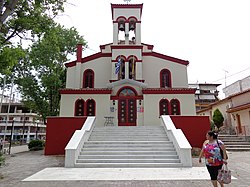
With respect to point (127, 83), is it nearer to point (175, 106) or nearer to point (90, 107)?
point (90, 107)

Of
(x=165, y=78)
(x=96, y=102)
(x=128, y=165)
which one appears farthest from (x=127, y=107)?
(x=128, y=165)

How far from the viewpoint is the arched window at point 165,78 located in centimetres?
1834

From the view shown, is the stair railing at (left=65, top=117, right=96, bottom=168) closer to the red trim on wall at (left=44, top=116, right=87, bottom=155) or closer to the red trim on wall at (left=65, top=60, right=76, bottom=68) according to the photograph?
the red trim on wall at (left=44, top=116, right=87, bottom=155)

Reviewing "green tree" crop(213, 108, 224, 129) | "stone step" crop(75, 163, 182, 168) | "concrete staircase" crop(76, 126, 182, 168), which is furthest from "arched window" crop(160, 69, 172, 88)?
"stone step" crop(75, 163, 182, 168)

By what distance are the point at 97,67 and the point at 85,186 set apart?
14.2 m

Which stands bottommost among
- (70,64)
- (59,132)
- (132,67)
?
(59,132)

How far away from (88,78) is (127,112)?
17.4ft

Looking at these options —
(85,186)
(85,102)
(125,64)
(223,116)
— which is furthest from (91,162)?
(223,116)

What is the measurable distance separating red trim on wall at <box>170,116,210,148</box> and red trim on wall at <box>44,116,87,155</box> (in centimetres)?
661

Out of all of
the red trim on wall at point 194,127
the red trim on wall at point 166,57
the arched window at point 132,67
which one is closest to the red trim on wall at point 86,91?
the arched window at point 132,67

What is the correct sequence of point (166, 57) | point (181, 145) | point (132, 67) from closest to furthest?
point (181, 145)
point (132, 67)
point (166, 57)

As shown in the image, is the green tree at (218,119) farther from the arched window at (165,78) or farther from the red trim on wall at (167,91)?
the arched window at (165,78)

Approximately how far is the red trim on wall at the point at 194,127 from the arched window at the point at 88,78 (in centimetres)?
900

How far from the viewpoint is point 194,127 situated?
1283 cm
